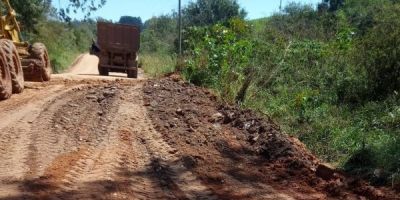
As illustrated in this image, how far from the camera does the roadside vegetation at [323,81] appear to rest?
7531 mm

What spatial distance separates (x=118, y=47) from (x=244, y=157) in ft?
50.7

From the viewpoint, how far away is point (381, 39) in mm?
10969

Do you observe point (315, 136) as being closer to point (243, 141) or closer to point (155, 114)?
point (243, 141)

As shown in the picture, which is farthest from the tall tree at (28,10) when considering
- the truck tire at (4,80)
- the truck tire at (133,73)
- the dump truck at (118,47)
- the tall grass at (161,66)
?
the truck tire at (4,80)

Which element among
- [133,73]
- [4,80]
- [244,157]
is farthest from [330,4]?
[244,157]

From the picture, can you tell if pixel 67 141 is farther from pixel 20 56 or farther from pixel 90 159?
pixel 20 56

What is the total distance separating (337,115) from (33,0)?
21673 millimetres

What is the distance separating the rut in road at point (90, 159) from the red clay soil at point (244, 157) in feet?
0.74

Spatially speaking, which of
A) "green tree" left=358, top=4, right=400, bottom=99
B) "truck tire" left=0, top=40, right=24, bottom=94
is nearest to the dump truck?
"truck tire" left=0, top=40, right=24, bottom=94

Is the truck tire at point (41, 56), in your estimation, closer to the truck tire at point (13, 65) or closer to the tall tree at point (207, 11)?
the truck tire at point (13, 65)

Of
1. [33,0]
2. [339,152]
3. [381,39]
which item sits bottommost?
[339,152]

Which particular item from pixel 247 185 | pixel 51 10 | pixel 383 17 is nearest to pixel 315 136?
pixel 247 185

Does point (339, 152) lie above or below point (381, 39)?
below

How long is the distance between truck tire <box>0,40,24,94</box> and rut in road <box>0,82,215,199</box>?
2490 mm
